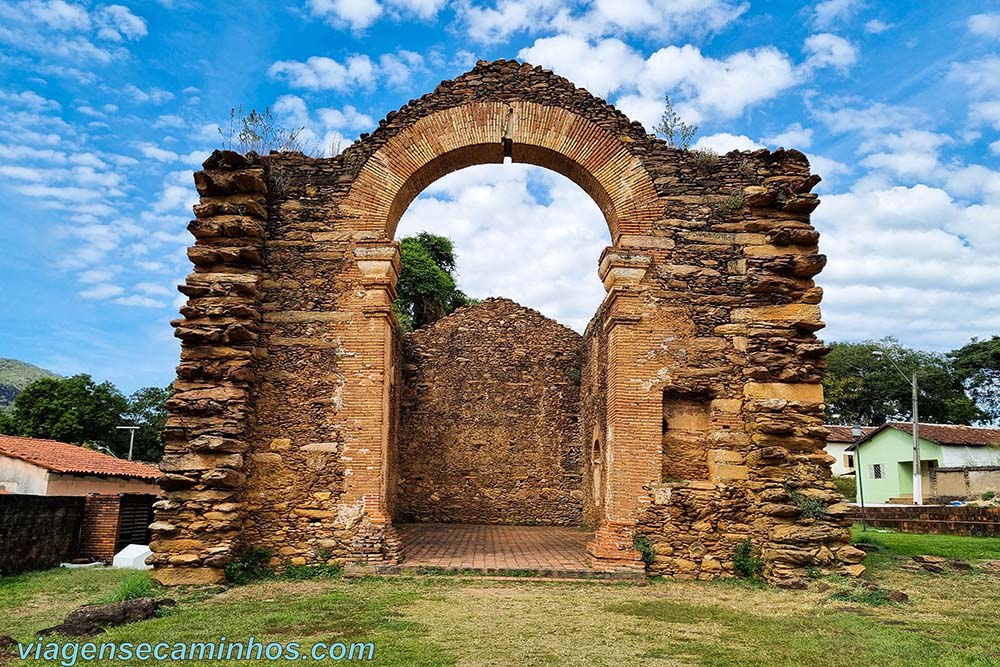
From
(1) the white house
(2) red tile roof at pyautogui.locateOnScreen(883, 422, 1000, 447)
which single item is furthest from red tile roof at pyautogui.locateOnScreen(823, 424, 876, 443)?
(1) the white house

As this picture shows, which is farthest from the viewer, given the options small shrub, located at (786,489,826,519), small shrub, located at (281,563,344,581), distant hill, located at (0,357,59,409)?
distant hill, located at (0,357,59,409)

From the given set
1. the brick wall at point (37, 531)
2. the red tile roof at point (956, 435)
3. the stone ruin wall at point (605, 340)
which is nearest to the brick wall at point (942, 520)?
the stone ruin wall at point (605, 340)

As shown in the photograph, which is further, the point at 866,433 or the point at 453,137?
the point at 866,433

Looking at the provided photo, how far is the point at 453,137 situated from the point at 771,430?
20.1ft

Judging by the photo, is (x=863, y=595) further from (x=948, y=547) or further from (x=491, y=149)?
(x=491, y=149)

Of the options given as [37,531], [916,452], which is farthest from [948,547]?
[916,452]

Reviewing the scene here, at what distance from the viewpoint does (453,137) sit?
1057 cm

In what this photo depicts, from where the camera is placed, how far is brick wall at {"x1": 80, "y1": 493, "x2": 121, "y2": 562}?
11.6m

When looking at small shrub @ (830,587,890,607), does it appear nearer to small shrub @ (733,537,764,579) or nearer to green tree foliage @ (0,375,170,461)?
small shrub @ (733,537,764,579)

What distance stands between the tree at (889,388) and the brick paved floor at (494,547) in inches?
1371

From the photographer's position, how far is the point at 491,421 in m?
18.3

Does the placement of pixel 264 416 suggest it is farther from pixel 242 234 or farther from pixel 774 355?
pixel 774 355

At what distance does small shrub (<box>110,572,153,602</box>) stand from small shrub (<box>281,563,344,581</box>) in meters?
1.66

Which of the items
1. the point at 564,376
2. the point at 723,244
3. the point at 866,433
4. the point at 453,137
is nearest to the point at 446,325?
the point at 564,376
